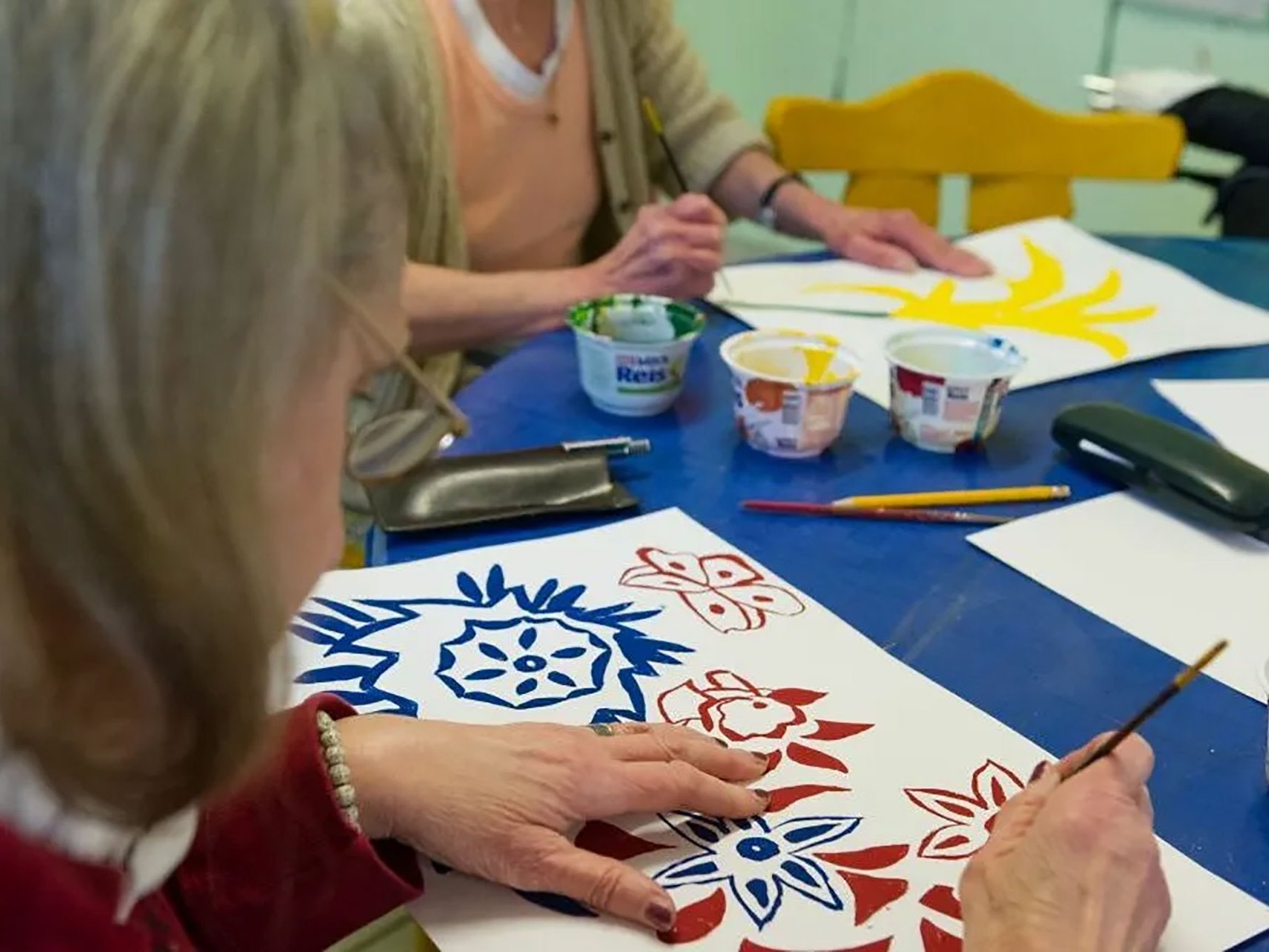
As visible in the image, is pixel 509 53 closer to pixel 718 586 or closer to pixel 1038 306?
pixel 1038 306

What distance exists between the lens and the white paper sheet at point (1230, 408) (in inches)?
43.6

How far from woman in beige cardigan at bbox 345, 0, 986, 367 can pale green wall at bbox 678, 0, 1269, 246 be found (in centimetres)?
133

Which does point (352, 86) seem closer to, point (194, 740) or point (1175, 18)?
point (194, 740)

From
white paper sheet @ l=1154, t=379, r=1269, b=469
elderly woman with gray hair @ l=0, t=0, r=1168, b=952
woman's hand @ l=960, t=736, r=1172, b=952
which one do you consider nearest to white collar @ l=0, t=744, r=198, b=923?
elderly woman with gray hair @ l=0, t=0, r=1168, b=952

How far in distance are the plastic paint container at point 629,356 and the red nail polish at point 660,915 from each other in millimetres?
552

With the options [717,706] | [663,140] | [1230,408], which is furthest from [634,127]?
[717,706]

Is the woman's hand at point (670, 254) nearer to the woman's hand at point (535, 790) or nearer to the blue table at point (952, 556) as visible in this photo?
the blue table at point (952, 556)

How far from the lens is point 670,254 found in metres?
1.30

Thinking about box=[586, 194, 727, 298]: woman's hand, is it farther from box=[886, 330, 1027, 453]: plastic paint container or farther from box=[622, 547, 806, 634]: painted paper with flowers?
box=[622, 547, 806, 634]: painted paper with flowers

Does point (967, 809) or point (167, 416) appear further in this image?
point (967, 809)

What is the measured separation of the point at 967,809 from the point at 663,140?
115 cm

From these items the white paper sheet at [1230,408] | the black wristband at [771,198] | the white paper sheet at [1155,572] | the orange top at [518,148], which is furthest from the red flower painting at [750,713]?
the black wristband at [771,198]

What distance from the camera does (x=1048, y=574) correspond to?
916mm

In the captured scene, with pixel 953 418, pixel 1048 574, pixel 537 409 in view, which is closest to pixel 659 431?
pixel 537 409
